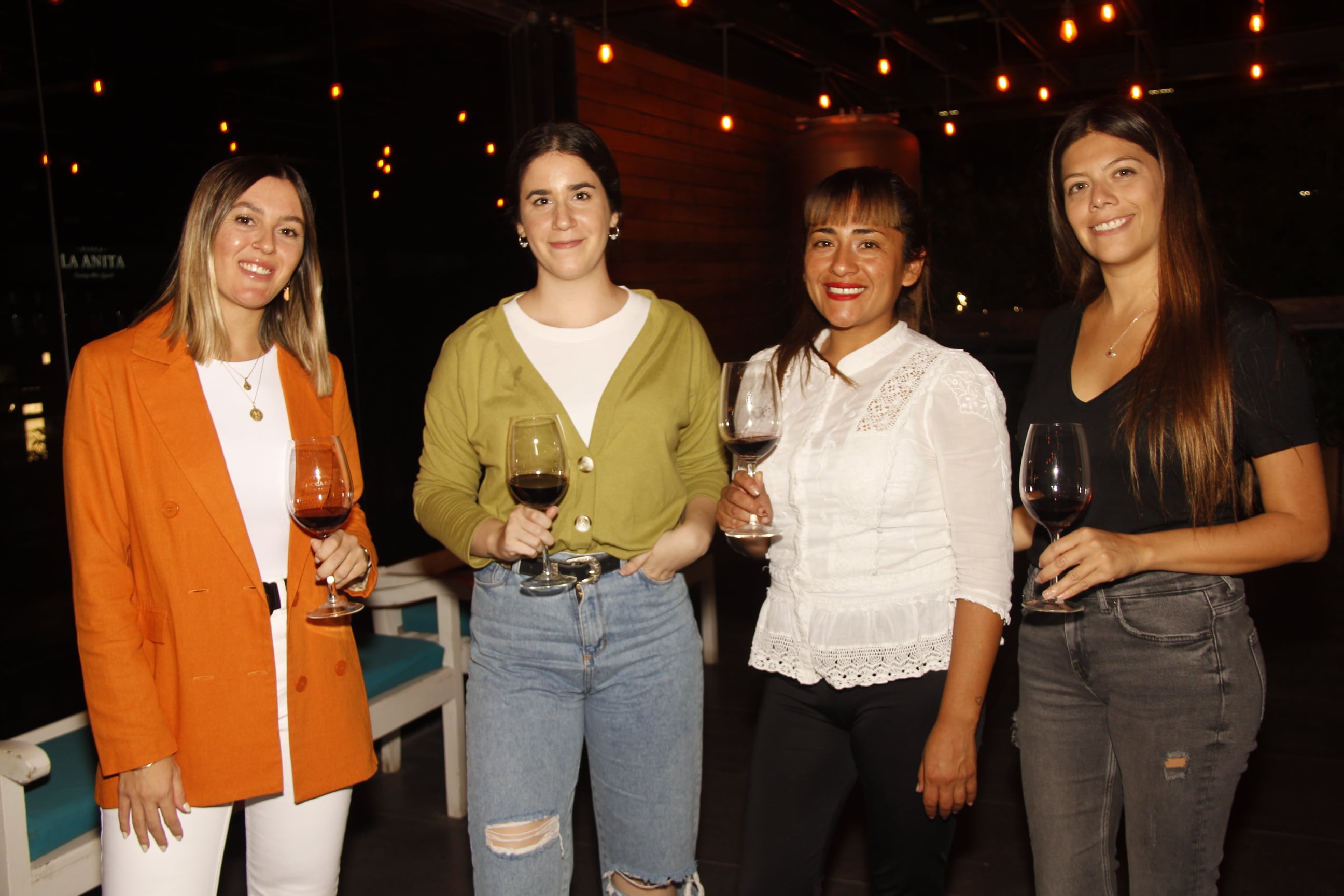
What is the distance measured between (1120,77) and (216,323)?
359 inches

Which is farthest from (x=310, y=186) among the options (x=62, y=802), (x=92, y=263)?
(x=62, y=802)

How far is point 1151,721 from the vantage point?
1.69 meters

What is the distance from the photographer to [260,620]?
71.5 inches

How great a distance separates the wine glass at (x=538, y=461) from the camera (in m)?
1.68

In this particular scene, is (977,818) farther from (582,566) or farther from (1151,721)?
(582,566)

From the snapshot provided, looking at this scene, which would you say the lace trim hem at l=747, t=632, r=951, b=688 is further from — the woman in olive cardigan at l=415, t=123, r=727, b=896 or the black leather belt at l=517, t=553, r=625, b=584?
the black leather belt at l=517, t=553, r=625, b=584

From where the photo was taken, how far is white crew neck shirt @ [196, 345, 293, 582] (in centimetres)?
184

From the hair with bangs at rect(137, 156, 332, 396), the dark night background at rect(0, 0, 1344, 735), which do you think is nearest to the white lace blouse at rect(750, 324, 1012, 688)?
the dark night background at rect(0, 0, 1344, 735)

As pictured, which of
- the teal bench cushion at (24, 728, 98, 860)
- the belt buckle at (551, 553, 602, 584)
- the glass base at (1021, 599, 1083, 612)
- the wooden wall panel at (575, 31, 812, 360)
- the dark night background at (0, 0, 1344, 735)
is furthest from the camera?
the wooden wall panel at (575, 31, 812, 360)

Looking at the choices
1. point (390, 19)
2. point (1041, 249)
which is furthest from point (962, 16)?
point (390, 19)

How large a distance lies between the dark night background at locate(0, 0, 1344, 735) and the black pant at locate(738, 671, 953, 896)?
40.0 inches

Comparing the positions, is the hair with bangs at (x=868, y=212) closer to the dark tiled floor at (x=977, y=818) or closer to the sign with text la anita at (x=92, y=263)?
the dark tiled floor at (x=977, y=818)

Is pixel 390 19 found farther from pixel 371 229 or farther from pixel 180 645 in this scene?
pixel 180 645

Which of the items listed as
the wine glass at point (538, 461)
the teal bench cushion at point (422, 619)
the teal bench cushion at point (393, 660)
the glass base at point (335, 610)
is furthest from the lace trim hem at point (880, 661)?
the teal bench cushion at point (422, 619)
